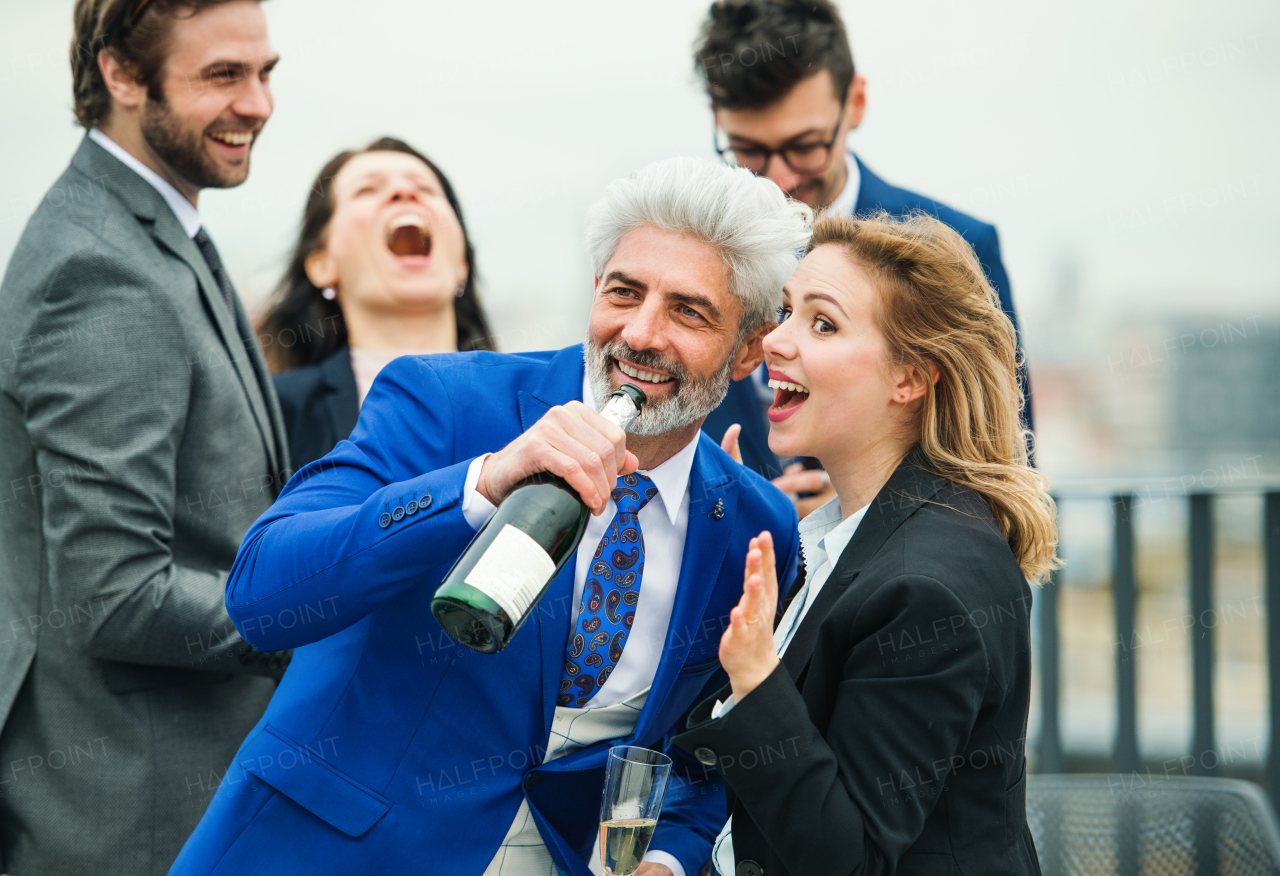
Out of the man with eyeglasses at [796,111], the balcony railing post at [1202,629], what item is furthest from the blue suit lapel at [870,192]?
the balcony railing post at [1202,629]

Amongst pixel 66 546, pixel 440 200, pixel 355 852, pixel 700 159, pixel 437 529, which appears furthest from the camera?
pixel 440 200

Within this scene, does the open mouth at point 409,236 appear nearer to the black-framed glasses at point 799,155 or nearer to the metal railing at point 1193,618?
the black-framed glasses at point 799,155

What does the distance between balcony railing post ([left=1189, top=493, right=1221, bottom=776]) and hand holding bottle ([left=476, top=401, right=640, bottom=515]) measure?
3.60 m

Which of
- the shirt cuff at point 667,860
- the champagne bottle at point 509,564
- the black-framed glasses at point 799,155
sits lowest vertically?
the shirt cuff at point 667,860

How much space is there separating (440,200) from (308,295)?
0.58m

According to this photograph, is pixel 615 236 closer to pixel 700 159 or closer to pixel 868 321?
pixel 700 159

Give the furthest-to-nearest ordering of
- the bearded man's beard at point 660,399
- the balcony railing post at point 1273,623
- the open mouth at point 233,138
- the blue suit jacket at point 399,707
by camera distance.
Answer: the balcony railing post at point 1273,623 < the open mouth at point 233,138 < the bearded man's beard at point 660,399 < the blue suit jacket at point 399,707

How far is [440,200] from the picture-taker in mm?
3617

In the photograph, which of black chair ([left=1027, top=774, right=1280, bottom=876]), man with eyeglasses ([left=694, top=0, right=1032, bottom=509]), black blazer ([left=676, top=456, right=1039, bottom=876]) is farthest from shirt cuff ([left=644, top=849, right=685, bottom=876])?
man with eyeglasses ([left=694, top=0, right=1032, bottom=509])

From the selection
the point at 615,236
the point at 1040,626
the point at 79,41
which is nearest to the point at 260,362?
the point at 79,41

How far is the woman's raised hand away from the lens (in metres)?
1.45

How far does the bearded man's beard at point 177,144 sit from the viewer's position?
2463 mm

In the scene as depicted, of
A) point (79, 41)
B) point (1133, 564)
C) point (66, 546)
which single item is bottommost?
point (1133, 564)

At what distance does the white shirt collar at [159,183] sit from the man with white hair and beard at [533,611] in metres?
0.99
